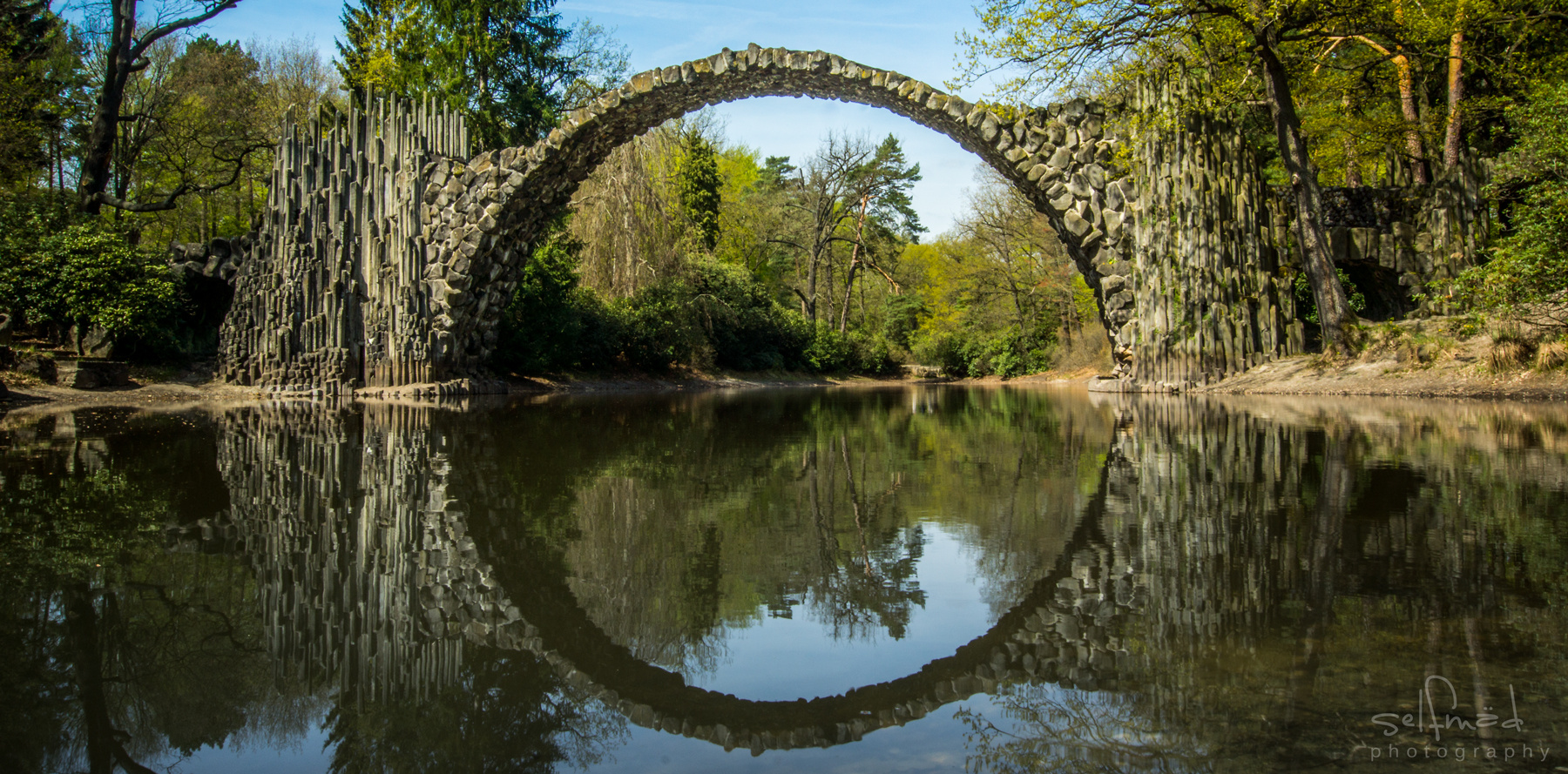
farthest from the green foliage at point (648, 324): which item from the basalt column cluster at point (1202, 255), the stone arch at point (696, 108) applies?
the basalt column cluster at point (1202, 255)

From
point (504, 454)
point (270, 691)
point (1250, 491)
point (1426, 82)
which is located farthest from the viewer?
point (1426, 82)

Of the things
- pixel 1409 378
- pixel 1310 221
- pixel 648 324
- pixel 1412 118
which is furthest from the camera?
pixel 648 324

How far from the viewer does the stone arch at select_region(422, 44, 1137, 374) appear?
14.4m

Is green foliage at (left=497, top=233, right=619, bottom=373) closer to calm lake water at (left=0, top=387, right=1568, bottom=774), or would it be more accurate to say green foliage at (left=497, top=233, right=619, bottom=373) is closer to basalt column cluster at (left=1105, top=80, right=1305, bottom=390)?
basalt column cluster at (left=1105, top=80, right=1305, bottom=390)

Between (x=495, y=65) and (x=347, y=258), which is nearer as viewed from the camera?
(x=347, y=258)

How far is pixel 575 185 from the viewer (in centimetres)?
1686

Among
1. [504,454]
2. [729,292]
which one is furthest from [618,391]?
[504,454]

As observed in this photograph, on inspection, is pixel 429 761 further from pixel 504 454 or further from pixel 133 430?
pixel 133 430

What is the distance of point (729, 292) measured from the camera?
1079 inches

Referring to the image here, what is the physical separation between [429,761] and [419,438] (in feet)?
20.9

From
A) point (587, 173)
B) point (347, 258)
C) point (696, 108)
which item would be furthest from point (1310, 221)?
point (347, 258)

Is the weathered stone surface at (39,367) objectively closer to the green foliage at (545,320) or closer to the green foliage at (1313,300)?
the green foliage at (545,320)

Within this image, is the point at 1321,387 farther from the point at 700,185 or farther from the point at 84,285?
the point at 700,185

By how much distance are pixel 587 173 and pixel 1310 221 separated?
40.2 feet
